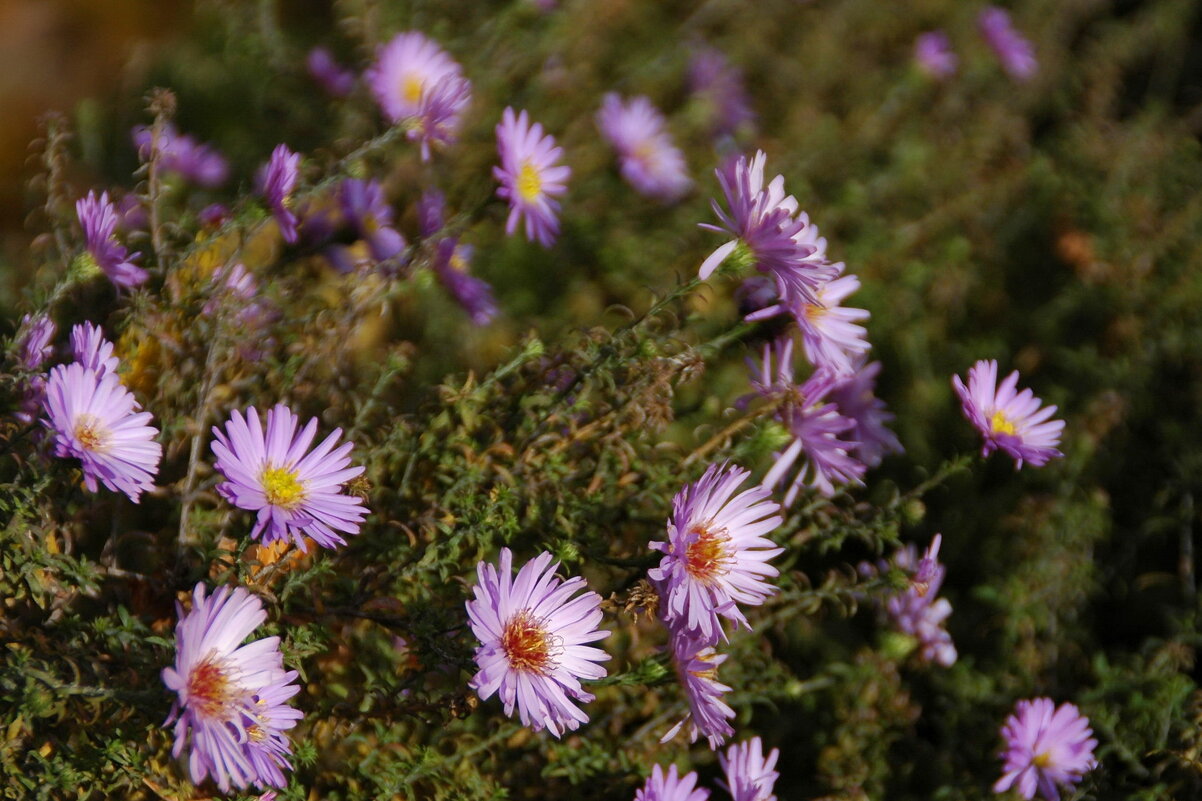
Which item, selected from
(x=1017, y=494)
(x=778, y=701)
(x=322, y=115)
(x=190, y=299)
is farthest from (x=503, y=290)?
(x=1017, y=494)

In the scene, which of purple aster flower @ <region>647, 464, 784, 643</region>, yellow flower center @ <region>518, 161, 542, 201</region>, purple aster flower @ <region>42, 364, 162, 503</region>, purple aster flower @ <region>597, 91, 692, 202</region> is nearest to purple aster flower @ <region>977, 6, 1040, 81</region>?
purple aster flower @ <region>597, 91, 692, 202</region>

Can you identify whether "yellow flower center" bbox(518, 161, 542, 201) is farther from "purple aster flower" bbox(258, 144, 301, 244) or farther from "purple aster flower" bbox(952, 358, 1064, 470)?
"purple aster flower" bbox(952, 358, 1064, 470)

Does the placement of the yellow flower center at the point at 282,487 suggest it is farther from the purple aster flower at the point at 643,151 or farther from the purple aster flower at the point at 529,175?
the purple aster flower at the point at 643,151

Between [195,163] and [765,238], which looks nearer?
[765,238]

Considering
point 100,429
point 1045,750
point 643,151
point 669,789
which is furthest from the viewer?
point 643,151

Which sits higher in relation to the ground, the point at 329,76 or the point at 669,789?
the point at 329,76

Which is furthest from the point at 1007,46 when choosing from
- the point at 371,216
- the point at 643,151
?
the point at 371,216

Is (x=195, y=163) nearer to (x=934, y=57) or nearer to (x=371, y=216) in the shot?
(x=371, y=216)
